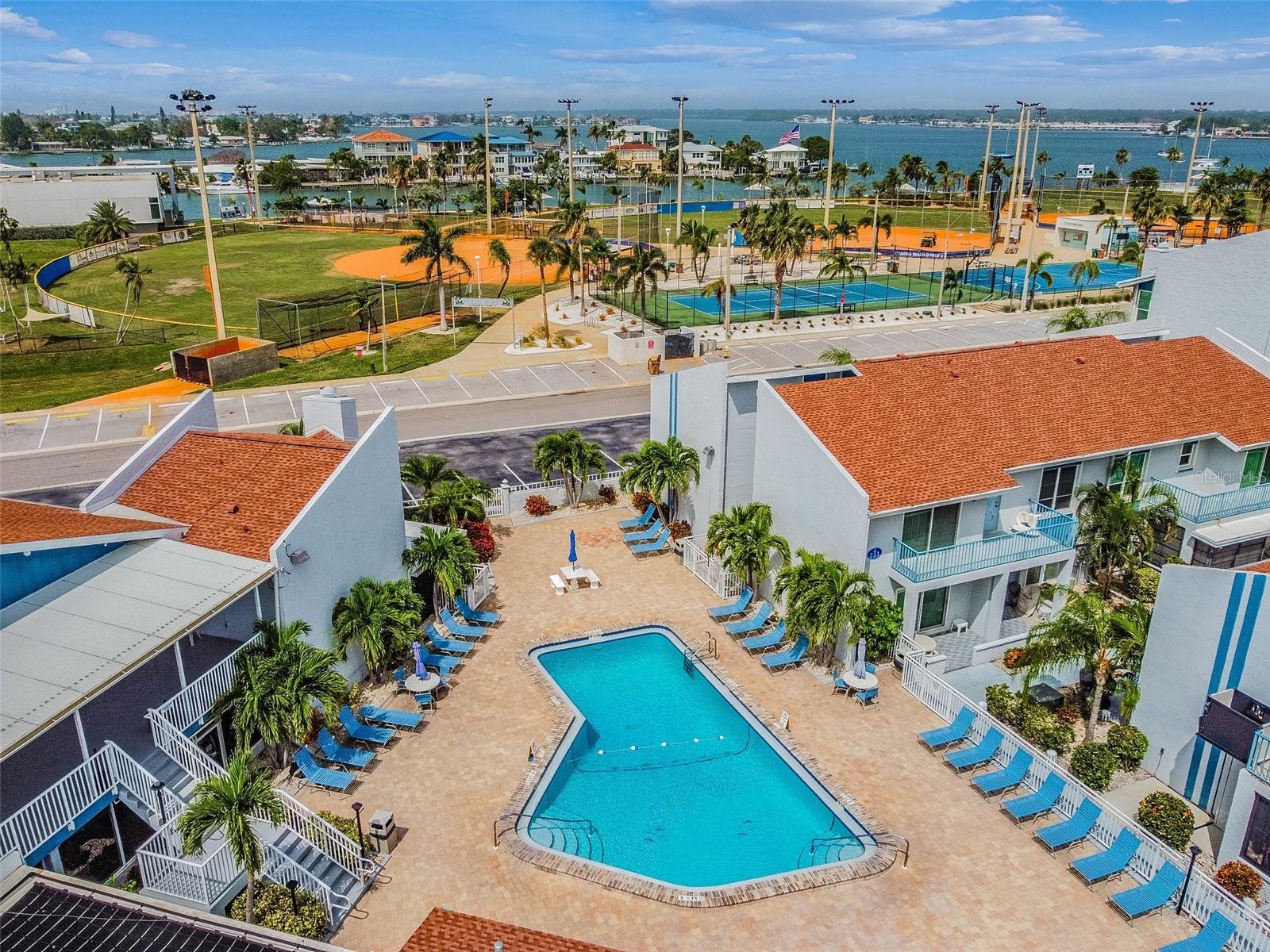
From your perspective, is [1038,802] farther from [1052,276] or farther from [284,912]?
[1052,276]

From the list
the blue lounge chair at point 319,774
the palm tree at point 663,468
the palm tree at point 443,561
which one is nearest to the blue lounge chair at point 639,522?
the palm tree at point 663,468

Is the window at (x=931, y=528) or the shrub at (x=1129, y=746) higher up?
the window at (x=931, y=528)

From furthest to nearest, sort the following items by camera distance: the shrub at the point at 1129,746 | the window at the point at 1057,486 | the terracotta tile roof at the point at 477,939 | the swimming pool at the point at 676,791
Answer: the window at the point at 1057,486 → the shrub at the point at 1129,746 → the swimming pool at the point at 676,791 → the terracotta tile roof at the point at 477,939

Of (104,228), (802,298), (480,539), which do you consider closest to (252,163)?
(104,228)

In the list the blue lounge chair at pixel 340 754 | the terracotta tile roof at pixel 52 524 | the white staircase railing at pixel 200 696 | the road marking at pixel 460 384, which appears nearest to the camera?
the white staircase railing at pixel 200 696

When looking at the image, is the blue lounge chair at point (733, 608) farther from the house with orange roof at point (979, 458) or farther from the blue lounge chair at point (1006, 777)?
the blue lounge chair at point (1006, 777)

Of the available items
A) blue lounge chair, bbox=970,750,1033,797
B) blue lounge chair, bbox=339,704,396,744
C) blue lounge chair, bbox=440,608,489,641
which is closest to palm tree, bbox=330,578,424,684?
blue lounge chair, bbox=339,704,396,744

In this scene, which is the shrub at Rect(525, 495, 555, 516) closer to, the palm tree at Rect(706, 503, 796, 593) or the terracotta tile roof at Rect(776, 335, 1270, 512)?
the palm tree at Rect(706, 503, 796, 593)

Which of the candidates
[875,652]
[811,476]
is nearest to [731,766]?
[875,652]
